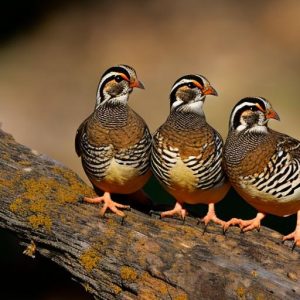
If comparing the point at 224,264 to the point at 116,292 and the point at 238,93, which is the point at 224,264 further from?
the point at 238,93

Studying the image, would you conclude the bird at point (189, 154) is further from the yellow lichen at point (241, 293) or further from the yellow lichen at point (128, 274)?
the yellow lichen at point (241, 293)

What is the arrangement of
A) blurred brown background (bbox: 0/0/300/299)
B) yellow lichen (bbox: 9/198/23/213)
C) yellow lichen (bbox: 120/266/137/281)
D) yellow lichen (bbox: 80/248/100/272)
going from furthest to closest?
blurred brown background (bbox: 0/0/300/299)
yellow lichen (bbox: 9/198/23/213)
yellow lichen (bbox: 80/248/100/272)
yellow lichen (bbox: 120/266/137/281)

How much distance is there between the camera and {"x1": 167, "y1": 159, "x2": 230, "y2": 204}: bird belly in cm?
501

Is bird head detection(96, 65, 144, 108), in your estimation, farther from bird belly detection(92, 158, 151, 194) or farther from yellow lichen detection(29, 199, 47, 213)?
yellow lichen detection(29, 199, 47, 213)

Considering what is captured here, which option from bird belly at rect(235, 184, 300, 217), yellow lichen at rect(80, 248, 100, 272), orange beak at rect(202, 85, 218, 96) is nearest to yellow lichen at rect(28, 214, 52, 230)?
yellow lichen at rect(80, 248, 100, 272)

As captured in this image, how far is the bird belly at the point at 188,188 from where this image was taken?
5008 mm

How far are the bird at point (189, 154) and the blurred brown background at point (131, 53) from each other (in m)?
4.73

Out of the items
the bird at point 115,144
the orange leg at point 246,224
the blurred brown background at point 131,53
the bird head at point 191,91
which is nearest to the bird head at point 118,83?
the bird at point 115,144

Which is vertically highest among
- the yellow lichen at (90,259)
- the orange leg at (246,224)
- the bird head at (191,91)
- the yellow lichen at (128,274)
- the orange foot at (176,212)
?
the bird head at (191,91)

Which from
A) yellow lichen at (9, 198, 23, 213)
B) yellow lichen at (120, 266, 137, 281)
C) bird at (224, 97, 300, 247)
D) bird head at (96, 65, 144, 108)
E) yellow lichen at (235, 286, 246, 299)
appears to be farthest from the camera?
bird head at (96, 65, 144, 108)

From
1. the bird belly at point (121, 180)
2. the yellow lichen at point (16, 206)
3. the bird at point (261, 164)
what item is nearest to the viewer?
the bird at point (261, 164)

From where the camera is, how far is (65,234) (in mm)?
4809

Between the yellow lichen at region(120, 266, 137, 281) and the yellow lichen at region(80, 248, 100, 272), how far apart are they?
18 cm

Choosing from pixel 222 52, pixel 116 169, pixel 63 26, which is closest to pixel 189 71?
pixel 222 52
